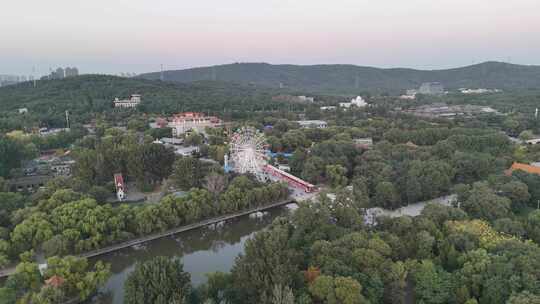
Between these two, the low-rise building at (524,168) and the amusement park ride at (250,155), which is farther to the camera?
the amusement park ride at (250,155)

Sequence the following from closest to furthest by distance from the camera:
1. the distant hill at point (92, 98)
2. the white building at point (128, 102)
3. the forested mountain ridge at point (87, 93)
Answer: the distant hill at point (92, 98) → the forested mountain ridge at point (87, 93) → the white building at point (128, 102)

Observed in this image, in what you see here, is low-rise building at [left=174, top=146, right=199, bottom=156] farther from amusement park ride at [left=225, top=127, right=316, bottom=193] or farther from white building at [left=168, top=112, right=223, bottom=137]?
amusement park ride at [left=225, top=127, right=316, bottom=193]

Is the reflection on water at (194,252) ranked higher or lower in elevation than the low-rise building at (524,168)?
lower

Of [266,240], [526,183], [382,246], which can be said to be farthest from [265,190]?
[526,183]

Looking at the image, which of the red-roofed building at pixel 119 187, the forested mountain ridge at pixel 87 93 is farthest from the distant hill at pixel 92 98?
the red-roofed building at pixel 119 187

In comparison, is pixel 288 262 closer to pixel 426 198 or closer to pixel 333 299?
pixel 333 299

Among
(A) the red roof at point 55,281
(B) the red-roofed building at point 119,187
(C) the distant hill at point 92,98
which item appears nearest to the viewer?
(A) the red roof at point 55,281

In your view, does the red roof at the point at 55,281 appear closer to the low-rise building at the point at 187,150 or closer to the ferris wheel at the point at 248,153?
the ferris wheel at the point at 248,153
